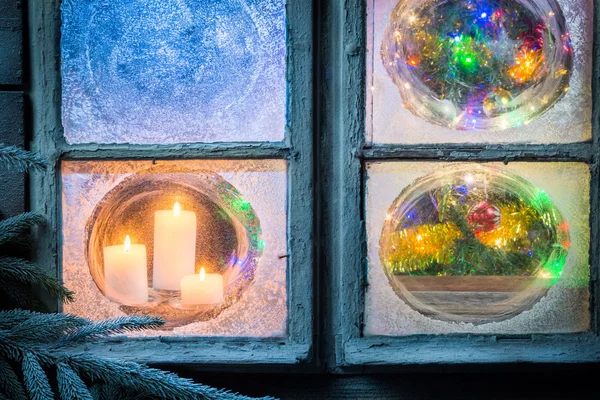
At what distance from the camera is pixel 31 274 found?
2.69 ft

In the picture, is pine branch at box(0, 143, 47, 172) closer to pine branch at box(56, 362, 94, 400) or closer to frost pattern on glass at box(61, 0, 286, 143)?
frost pattern on glass at box(61, 0, 286, 143)

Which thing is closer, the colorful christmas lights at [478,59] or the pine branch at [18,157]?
the pine branch at [18,157]

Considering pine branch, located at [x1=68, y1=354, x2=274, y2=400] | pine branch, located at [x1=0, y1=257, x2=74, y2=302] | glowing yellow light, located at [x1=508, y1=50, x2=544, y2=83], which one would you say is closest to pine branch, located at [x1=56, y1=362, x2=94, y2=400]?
pine branch, located at [x1=68, y1=354, x2=274, y2=400]

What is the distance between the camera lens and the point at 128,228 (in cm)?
92

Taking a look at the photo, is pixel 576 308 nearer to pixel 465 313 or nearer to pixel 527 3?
pixel 465 313

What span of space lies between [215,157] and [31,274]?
339 millimetres

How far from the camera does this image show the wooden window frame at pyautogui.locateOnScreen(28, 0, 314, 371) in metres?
0.87

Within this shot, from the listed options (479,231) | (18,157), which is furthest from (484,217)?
(18,157)

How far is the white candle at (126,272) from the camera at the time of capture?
863 millimetres

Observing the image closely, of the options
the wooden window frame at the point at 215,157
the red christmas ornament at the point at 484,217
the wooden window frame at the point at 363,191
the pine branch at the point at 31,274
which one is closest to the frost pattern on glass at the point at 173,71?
the wooden window frame at the point at 215,157

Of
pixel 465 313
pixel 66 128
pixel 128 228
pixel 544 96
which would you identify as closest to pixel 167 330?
Answer: pixel 128 228

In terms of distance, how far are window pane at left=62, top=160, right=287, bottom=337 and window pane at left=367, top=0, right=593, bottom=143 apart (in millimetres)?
239

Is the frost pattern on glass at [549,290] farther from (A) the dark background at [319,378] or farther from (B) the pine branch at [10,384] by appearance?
(B) the pine branch at [10,384]

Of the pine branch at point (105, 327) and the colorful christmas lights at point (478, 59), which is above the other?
the colorful christmas lights at point (478, 59)
